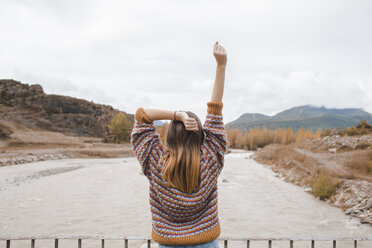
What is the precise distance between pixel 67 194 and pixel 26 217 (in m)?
3.90

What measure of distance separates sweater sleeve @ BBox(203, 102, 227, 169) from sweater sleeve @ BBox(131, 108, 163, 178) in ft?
0.88

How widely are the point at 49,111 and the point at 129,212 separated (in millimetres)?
70882

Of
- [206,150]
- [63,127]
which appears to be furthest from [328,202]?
[63,127]

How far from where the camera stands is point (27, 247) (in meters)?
7.77

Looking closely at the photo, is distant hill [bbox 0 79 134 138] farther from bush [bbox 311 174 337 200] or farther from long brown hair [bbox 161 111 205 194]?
long brown hair [bbox 161 111 205 194]

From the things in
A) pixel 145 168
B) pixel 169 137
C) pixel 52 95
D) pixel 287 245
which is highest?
pixel 52 95

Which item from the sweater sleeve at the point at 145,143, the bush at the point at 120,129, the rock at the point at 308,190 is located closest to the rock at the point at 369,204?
the rock at the point at 308,190

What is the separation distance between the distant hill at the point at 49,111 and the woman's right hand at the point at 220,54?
A: 64671 mm

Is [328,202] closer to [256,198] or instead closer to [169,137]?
[256,198]

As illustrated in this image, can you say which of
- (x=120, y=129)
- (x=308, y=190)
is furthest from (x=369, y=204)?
(x=120, y=129)

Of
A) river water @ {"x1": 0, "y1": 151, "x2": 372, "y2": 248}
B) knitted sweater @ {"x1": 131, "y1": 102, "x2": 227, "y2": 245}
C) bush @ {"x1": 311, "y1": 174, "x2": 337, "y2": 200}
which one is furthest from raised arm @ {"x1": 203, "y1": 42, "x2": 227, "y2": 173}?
bush @ {"x1": 311, "y1": 174, "x2": 337, "y2": 200}

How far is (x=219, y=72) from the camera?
156cm

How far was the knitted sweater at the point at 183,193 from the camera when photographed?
1344 mm

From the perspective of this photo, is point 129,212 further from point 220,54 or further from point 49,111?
point 49,111
